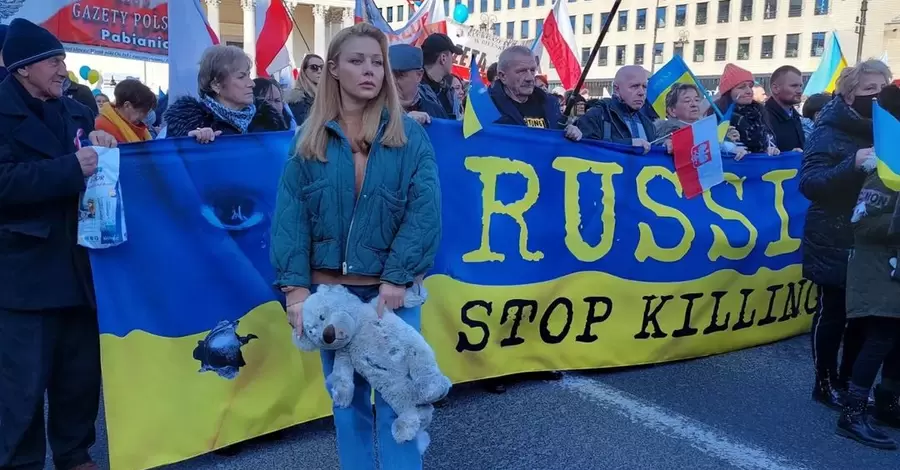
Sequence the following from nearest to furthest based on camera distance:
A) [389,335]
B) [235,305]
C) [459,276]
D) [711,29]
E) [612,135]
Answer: [389,335]
[235,305]
[459,276]
[612,135]
[711,29]

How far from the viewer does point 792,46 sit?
6112 centimetres

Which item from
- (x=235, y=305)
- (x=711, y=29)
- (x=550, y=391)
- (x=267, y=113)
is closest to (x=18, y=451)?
(x=235, y=305)

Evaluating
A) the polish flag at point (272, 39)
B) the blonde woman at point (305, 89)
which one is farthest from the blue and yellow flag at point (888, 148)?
the polish flag at point (272, 39)

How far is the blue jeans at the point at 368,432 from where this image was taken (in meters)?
2.56

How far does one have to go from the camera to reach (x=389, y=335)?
2.47 m

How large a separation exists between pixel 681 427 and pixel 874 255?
4.23 feet

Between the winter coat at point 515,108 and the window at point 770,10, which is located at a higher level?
the window at point 770,10

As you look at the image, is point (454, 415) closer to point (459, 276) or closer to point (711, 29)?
point (459, 276)

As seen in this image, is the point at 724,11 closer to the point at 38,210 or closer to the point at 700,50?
the point at 700,50

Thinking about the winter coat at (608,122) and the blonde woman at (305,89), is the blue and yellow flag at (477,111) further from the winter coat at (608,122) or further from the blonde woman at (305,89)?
the blonde woman at (305,89)

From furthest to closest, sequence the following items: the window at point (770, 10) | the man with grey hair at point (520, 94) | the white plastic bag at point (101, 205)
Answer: the window at point (770, 10)
the man with grey hair at point (520, 94)
the white plastic bag at point (101, 205)

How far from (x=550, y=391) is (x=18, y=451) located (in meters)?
2.66

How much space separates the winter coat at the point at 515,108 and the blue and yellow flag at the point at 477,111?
980mm

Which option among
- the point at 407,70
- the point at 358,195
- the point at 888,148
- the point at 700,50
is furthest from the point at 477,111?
the point at 700,50
